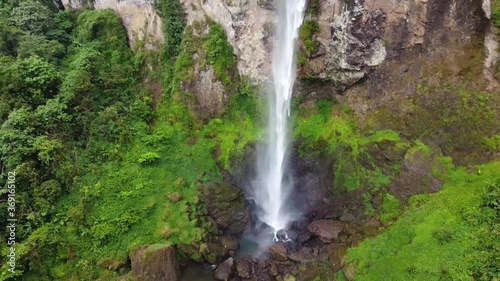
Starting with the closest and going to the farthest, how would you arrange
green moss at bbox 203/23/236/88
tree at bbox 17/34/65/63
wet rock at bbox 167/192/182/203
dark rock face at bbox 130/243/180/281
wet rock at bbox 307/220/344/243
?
dark rock face at bbox 130/243/180/281 → wet rock at bbox 307/220/344/243 → wet rock at bbox 167/192/182/203 → tree at bbox 17/34/65/63 → green moss at bbox 203/23/236/88

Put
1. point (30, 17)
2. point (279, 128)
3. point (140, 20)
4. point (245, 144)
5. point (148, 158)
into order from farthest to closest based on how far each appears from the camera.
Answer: point (140, 20) < point (30, 17) < point (279, 128) < point (245, 144) < point (148, 158)

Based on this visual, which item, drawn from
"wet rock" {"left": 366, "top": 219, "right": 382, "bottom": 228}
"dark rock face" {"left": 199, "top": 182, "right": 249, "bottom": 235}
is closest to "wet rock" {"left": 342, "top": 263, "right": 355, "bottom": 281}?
"wet rock" {"left": 366, "top": 219, "right": 382, "bottom": 228}

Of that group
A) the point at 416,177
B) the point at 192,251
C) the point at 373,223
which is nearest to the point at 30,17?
the point at 192,251

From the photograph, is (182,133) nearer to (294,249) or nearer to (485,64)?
(294,249)

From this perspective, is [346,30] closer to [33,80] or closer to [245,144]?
[245,144]

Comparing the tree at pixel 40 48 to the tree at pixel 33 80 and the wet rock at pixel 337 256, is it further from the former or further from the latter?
the wet rock at pixel 337 256

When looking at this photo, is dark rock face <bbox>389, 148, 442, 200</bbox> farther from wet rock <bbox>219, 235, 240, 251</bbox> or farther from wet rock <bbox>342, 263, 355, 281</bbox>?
wet rock <bbox>219, 235, 240, 251</bbox>
